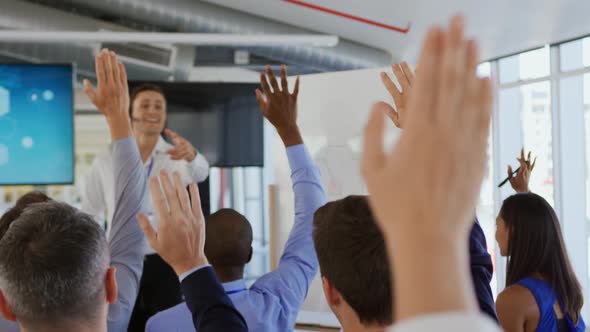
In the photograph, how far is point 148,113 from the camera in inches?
168

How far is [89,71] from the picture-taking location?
285 inches

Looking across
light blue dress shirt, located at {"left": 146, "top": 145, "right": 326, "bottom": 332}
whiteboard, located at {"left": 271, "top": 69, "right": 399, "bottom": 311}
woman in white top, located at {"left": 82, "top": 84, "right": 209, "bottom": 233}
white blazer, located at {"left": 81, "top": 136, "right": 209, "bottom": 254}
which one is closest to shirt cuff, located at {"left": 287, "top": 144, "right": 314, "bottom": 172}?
light blue dress shirt, located at {"left": 146, "top": 145, "right": 326, "bottom": 332}

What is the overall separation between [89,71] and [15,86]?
149 cm

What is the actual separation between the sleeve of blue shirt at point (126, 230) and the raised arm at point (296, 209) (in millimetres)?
381

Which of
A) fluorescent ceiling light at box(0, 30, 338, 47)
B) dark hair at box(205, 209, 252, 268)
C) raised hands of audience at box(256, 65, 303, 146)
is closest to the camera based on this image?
raised hands of audience at box(256, 65, 303, 146)

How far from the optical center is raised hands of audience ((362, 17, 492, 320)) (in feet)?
1.32

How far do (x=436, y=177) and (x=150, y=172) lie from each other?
3.82m

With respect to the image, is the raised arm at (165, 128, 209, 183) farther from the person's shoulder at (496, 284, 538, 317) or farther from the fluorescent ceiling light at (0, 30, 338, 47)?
the person's shoulder at (496, 284, 538, 317)

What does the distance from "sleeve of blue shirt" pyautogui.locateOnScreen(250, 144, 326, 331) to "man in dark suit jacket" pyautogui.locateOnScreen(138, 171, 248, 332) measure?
2.55 feet

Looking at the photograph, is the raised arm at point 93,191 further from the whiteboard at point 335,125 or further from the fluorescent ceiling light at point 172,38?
the whiteboard at point 335,125

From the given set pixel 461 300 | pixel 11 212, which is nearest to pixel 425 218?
pixel 461 300

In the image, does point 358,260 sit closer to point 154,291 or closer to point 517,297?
point 517,297

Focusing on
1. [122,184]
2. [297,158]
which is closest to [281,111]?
[297,158]

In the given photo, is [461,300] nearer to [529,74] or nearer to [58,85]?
[58,85]
